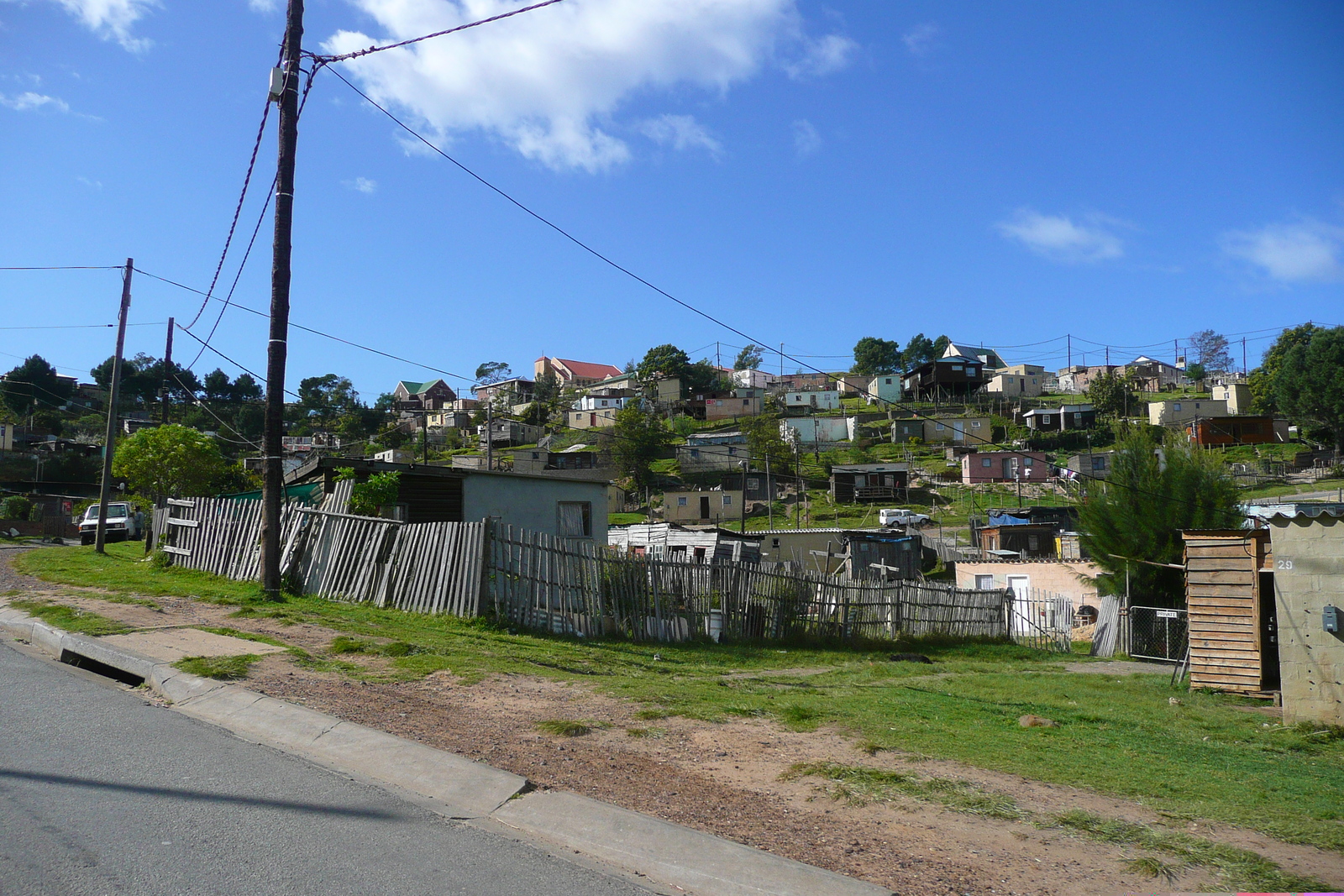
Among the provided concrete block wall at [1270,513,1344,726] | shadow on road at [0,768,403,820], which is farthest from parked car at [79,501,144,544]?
concrete block wall at [1270,513,1344,726]

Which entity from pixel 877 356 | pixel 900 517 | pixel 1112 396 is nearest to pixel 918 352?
pixel 877 356

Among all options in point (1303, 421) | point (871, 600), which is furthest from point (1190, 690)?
point (1303, 421)

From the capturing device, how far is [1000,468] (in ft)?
217

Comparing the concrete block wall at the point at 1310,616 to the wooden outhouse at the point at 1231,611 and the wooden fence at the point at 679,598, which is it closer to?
the wooden outhouse at the point at 1231,611

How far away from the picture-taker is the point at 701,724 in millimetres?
7441

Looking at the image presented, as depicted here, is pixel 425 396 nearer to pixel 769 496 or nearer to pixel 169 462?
pixel 769 496

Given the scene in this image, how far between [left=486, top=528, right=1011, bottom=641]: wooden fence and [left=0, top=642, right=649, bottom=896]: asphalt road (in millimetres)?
7073

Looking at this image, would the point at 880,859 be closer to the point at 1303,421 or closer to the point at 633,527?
the point at 633,527

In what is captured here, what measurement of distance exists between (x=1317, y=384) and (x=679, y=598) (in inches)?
2789

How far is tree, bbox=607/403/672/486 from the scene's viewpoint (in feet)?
226

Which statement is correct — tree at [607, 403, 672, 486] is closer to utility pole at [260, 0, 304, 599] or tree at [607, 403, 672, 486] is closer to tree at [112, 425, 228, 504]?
tree at [112, 425, 228, 504]

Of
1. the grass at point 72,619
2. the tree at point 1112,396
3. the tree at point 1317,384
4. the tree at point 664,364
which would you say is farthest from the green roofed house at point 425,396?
the grass at point 72,619

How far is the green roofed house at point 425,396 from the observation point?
367 feet

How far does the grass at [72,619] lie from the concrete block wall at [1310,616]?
45.3 ft
